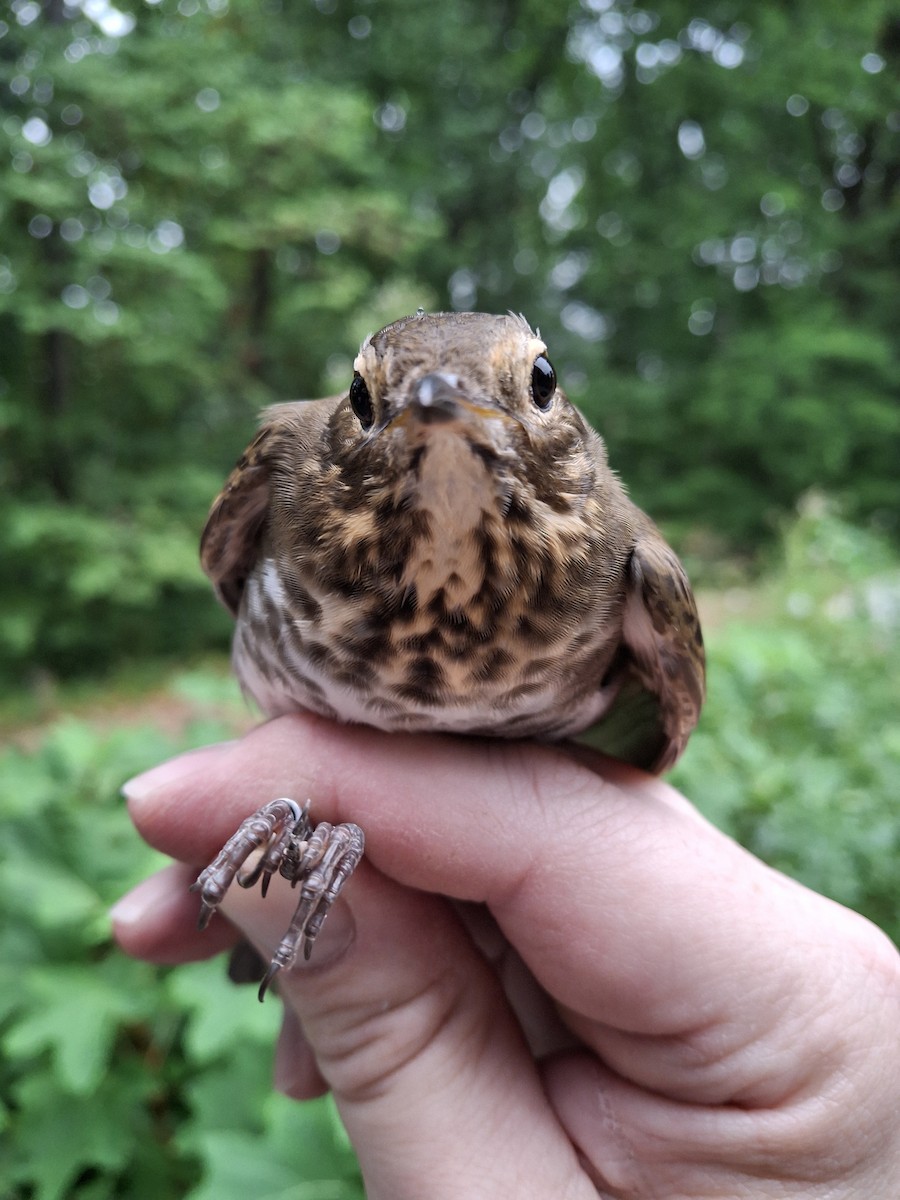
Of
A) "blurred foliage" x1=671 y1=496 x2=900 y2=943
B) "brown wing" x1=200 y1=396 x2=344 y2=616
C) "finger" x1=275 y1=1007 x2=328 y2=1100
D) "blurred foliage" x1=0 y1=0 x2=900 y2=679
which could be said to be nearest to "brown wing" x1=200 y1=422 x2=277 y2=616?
"brown wing" x1=200 y1=396 x2=344 y2=616

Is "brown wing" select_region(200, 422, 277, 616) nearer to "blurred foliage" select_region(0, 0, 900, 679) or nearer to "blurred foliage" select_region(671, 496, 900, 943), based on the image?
"blurred foliage" select_region(671, 496, 900, 943)

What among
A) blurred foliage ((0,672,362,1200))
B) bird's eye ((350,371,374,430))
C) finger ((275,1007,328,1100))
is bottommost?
blurred foliage ((0,672,362,1200))

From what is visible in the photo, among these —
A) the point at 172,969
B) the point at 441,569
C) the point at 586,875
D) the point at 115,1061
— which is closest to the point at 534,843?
the point at 586,875

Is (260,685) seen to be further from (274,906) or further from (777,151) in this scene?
(777,151)

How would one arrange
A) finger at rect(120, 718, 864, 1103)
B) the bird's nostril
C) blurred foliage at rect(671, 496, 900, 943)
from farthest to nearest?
1. blurred foliage at rect(671, 496, 900, 943)
2. finger at rect(120, 718, 864, 1103)
3. the bird's nostril

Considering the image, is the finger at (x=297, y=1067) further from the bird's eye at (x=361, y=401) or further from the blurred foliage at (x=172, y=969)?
the bird's eye at (x=361, y=401)

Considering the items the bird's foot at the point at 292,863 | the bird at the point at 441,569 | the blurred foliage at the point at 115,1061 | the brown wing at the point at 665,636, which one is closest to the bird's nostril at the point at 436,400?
the bird at the point at 441,569

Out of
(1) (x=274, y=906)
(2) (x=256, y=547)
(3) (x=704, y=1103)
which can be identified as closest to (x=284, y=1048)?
(1) (x=274, y=906)

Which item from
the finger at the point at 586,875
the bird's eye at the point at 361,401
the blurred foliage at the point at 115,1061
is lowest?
the blurred foliage at the point at 115,1061
